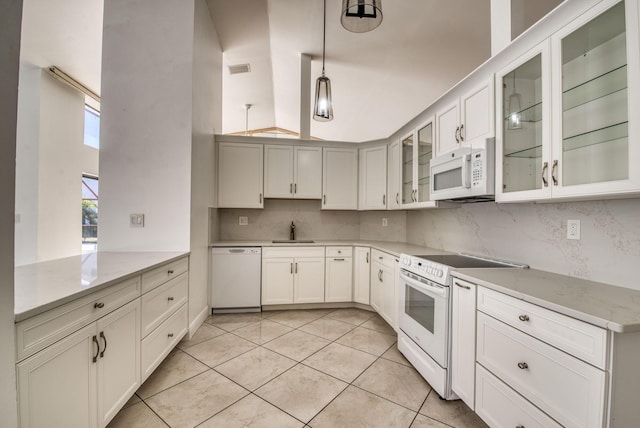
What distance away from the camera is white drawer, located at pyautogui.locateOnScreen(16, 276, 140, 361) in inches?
37.7

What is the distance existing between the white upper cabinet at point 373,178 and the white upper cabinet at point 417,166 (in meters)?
0.41

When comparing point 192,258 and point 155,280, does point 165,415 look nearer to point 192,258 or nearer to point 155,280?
point 155,280

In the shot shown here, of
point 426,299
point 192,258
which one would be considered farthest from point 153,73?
point 426,299

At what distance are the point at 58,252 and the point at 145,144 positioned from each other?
125 inches

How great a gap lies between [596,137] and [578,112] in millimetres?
163

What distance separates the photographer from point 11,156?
2.92 ft

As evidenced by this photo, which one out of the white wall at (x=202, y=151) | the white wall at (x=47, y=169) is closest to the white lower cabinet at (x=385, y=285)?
the white wall at (x=202, y=151)

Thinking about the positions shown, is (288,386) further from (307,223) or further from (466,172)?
(307,223)

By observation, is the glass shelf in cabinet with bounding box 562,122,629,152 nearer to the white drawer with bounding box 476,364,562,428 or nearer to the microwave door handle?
the microwave door handle

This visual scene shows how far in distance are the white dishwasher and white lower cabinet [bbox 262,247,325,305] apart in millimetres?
100

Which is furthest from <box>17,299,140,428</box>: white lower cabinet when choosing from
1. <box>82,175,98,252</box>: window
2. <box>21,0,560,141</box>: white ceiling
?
<box>82,175,98,252</box>: window

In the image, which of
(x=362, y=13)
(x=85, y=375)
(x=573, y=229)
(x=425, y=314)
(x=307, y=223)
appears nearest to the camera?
(x=85, y=375)

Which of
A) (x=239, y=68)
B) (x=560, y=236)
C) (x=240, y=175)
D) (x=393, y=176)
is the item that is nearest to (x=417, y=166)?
(x=393, y=176)

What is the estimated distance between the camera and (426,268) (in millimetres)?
2051
